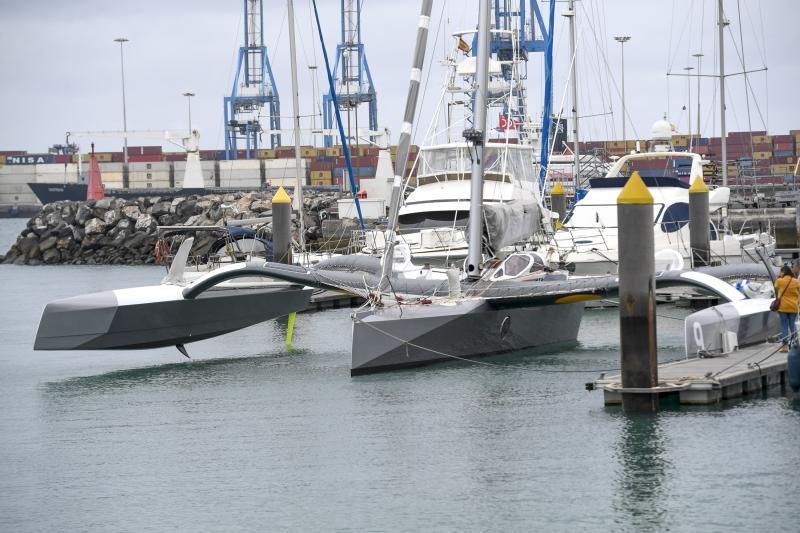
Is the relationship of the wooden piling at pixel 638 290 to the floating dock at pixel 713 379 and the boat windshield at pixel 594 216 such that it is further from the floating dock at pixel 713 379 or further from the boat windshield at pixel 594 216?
the boat windshield at pixel 594 216

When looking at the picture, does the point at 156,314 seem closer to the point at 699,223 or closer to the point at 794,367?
the point at 794,367

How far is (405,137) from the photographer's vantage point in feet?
53.4

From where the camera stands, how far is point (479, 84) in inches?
682

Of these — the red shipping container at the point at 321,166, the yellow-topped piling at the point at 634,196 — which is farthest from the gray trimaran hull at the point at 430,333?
the red shipping container at the point at 321,166

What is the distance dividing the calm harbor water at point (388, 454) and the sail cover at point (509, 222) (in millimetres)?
2595

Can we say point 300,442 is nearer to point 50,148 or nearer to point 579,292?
point 579,292

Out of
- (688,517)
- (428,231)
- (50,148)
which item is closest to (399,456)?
(688,517)

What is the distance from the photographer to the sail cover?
19859 millimetres

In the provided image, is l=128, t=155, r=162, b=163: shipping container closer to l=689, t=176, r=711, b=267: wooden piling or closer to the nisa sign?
the nisa sign

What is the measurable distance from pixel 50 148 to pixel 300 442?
113428mm

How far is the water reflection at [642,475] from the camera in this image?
10.2m

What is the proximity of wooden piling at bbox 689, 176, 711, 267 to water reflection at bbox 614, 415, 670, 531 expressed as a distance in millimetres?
10834

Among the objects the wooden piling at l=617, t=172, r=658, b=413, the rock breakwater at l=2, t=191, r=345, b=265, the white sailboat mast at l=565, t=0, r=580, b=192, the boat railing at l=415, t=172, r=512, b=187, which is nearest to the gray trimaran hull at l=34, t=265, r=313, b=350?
the boat railing at l=415, t=172, r=512, b=187

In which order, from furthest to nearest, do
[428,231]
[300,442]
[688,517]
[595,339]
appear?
[428,231], [595,339], [300,442], [688,517]
